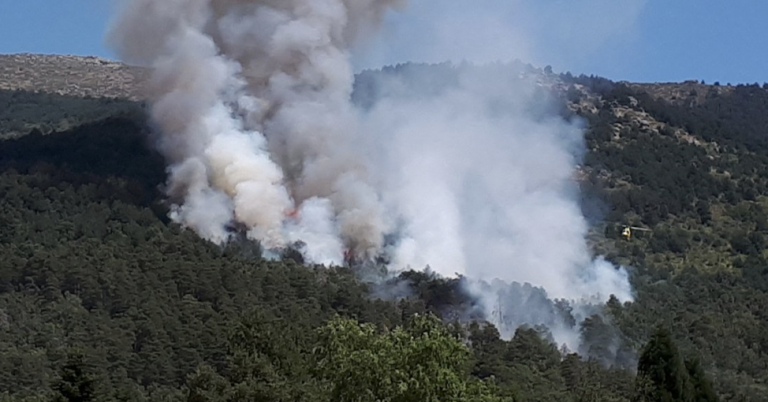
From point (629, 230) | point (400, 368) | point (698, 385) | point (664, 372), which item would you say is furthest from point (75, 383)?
point (629, 230)

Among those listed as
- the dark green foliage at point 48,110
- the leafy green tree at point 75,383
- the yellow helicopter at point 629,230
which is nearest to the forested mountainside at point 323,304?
the leafy green tree at point 75,383

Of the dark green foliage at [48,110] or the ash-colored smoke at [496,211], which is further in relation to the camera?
the dark green foliage at [48,110]

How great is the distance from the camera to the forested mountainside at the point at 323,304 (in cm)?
4047

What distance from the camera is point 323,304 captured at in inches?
3472

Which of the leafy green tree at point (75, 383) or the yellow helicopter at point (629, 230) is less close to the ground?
the yellow helicopter at point (629, 230)

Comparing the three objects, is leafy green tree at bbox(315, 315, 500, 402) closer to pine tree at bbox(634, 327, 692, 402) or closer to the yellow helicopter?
pine tree at bbox(634, 327, 692, 402)

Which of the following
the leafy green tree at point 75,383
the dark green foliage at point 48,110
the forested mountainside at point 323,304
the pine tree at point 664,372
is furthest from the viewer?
the dark green foliage at point 48,110

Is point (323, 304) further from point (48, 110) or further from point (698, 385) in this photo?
point (48, 110)

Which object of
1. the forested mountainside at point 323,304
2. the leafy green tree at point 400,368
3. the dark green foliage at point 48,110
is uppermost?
the dark green foliage at point 48,110

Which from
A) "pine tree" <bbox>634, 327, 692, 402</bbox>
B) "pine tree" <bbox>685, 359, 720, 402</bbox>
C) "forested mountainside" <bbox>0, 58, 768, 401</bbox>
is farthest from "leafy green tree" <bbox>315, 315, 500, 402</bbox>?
"pine tree" <bbox>685, 359, 720, 402</bbox>

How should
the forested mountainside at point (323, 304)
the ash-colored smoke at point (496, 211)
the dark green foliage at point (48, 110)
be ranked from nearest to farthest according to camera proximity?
the forested mountainside at point (323, 304), the ash-colored smoke at point (496, 211), the dark green foliage at point (48, 110)

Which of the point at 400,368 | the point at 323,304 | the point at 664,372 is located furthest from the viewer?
the point at 323,304

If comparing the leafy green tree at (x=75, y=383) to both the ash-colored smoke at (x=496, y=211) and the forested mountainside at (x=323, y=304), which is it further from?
the ash-colored smoke at (x=496, y=211)

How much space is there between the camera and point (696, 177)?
148250mm
